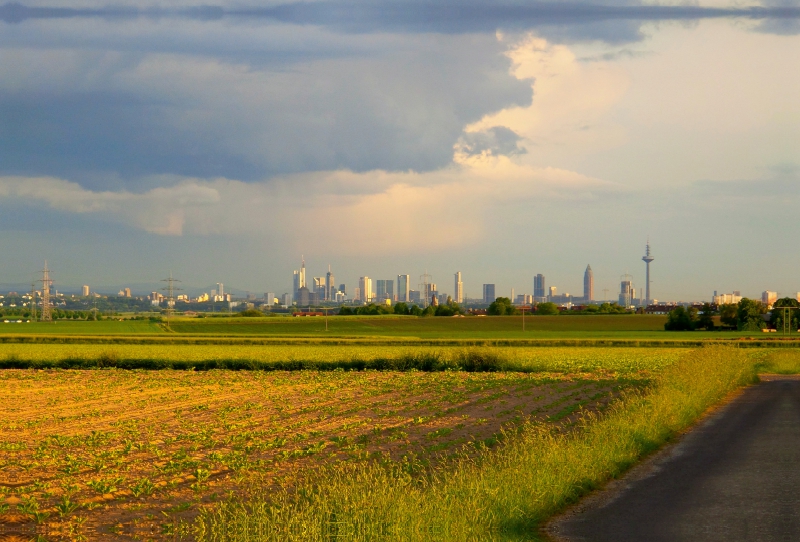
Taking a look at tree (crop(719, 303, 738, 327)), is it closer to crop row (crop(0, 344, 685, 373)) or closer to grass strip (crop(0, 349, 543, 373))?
crop row (crop(0, 344, 685, 373))

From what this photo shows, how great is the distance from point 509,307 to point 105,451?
183508 millimetres

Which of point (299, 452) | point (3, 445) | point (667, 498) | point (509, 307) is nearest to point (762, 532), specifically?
point (667, 498)

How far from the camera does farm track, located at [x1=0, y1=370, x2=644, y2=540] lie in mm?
13953

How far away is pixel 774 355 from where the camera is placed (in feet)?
185

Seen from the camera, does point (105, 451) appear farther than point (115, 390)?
No

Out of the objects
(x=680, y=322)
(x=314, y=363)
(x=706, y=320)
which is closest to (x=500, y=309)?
(x=680, y=322)

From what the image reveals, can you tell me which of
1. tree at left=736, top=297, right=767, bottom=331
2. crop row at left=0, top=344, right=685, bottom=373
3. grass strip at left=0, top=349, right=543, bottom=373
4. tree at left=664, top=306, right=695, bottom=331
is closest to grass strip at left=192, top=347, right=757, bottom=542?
grass strip at left=0, top=349, right=543, bottom=373

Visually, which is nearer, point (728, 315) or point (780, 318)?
point (780, 318)

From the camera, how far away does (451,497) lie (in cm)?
1091

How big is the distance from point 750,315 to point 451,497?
145467 millimetres

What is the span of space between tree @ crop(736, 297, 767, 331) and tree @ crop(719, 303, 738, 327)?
2488mm

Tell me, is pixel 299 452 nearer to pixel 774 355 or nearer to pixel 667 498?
pixel 667 498

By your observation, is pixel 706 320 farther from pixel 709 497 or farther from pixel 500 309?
pixel 709 497

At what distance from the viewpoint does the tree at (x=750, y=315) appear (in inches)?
5527
